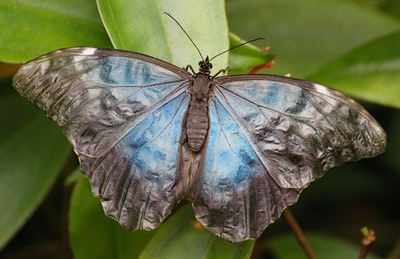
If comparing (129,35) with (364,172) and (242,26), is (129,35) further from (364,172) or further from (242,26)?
(364,172)

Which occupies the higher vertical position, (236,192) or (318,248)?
(236,192)

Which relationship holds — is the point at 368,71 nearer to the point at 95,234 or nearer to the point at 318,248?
the point at 318,248

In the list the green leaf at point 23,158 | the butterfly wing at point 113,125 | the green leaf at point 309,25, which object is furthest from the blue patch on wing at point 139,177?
the green leaf at point 309,25

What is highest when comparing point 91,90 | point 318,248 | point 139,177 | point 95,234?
point 91,90

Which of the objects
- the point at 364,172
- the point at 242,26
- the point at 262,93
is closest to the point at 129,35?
the point at 262,93

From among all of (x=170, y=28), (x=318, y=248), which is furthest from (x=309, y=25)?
(x=170, y=28)

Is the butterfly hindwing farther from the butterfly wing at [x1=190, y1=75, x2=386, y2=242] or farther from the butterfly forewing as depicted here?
the butterfly forewing

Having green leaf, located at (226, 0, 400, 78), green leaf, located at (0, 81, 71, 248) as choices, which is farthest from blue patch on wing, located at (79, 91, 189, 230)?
green leaf, located at (226, 0, 400, 78)
